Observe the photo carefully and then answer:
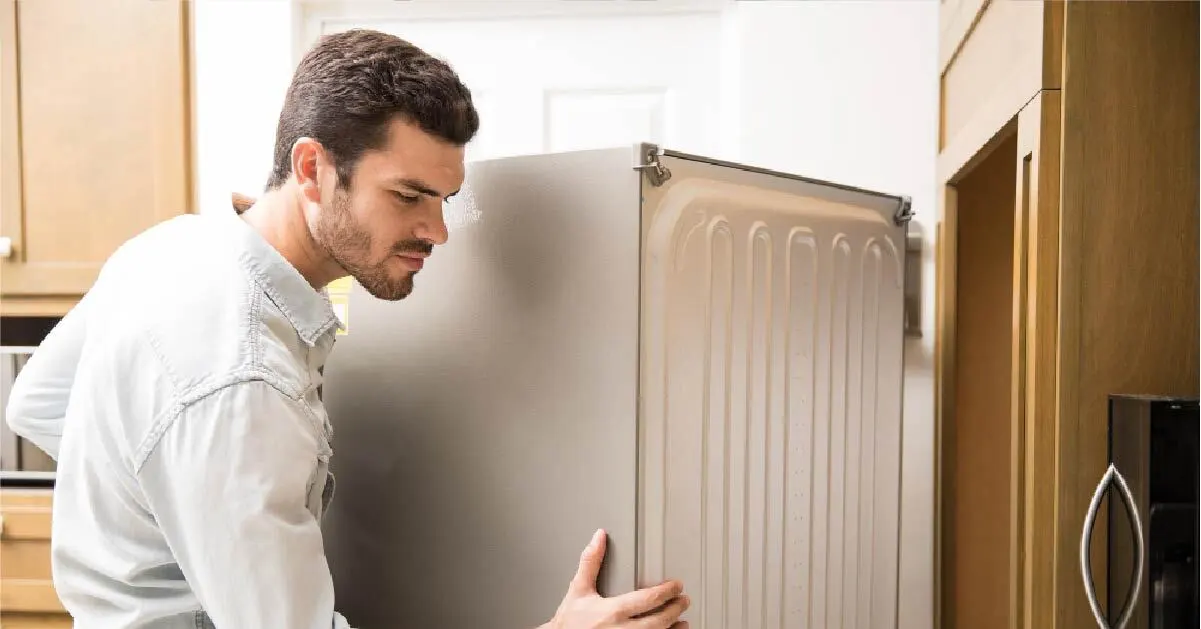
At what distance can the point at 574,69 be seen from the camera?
6.66ft

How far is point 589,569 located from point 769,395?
1.07ft

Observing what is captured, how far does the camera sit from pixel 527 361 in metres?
1.06

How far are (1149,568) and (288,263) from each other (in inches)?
35.2

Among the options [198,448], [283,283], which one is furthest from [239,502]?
[283,283]

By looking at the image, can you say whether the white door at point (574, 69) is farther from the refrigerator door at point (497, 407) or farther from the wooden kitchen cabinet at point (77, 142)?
the refrigerator door at point (497, 407)

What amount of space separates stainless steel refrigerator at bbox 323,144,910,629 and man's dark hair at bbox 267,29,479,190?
0.43 feet

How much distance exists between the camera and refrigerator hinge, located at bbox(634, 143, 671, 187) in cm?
96

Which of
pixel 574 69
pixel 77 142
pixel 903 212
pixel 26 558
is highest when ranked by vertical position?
pixel 574 69

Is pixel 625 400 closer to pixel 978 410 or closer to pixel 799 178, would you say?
pixel 799 178

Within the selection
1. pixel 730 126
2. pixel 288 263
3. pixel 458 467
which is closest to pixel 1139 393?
pixel 458 467

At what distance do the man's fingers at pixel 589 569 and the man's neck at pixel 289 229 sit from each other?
43 cm

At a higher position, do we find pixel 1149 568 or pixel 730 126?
pixel 730 126

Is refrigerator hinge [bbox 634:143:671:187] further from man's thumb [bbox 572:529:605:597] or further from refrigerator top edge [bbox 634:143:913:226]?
man's thumb [bbox 572:529:605:597]

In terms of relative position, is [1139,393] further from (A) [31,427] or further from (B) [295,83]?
(A) [31,427]
